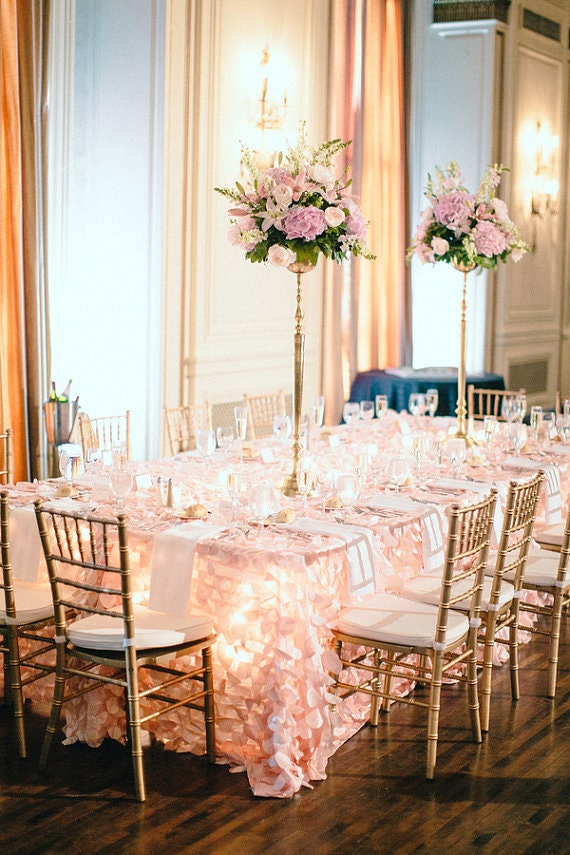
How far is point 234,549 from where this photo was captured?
349 centimetres

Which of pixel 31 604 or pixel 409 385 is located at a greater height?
pixel 409 385

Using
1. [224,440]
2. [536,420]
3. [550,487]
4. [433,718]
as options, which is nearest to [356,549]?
[433,718]

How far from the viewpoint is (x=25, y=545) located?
13.0 feet

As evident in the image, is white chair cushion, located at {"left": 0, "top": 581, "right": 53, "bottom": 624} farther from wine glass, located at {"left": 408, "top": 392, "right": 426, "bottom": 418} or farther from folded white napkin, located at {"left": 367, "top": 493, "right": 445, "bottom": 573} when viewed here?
wine glass, located at {"left": 408, "top": 392, "right": 426, "bottom": 418}

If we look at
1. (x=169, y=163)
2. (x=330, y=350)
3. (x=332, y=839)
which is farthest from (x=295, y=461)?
(x=330, y=350)

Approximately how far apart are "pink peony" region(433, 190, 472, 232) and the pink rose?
1411 millimetres

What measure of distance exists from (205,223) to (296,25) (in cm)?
177

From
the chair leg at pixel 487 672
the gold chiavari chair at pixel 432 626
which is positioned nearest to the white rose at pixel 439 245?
the gold chiavari chair at pixel 432 626

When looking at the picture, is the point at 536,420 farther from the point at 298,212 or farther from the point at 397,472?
the point at 298,212

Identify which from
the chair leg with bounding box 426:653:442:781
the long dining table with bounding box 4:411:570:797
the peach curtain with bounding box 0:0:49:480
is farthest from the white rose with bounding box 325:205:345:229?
the peach curtain with bounding box 0:0:49:480

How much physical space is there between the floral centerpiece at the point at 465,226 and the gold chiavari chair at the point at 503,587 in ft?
5.16

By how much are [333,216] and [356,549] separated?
1195 mm

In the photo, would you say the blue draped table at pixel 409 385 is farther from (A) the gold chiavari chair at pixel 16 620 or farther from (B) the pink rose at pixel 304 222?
(A) the gold chiavari chair at pixel 16 620

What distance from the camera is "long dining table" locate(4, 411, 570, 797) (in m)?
3.45
